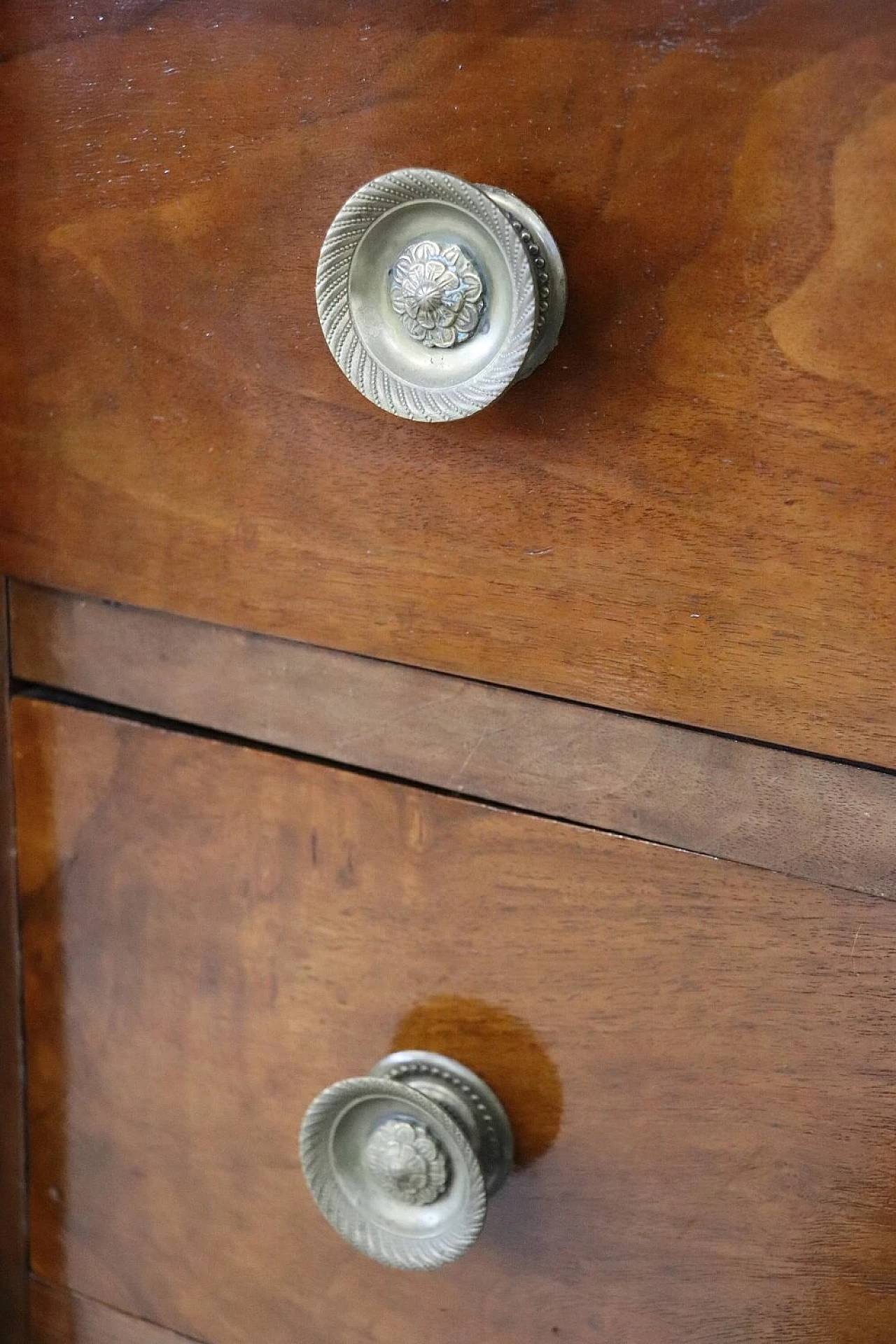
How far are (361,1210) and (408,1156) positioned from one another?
0.03 metres

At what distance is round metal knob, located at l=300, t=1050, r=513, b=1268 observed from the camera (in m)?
0.37

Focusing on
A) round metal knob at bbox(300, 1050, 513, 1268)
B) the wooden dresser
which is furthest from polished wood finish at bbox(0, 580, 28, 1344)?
round metal knob at bbox(300, 1050, 513, 1268)

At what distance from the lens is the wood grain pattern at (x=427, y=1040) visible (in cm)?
35

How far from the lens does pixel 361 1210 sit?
0.39 meters

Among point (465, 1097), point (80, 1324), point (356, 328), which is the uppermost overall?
point (356, 328)

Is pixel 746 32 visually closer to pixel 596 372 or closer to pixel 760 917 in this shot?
pixel 596 372

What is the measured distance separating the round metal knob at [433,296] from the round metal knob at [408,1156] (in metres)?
0.19

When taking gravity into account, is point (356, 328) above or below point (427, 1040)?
above

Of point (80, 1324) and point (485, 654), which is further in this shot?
point (80, 1324)

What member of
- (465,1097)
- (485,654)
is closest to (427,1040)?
(465,1097)

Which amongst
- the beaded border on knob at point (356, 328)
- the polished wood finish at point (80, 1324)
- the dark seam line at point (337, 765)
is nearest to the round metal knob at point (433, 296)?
the beaded border on knob at point (356, 328)

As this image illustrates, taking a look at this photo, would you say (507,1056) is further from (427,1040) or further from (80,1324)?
(80,1324)

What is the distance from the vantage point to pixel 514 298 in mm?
297

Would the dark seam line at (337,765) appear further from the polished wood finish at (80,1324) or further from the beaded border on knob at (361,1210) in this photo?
the polished wood finish at (80,1324)
